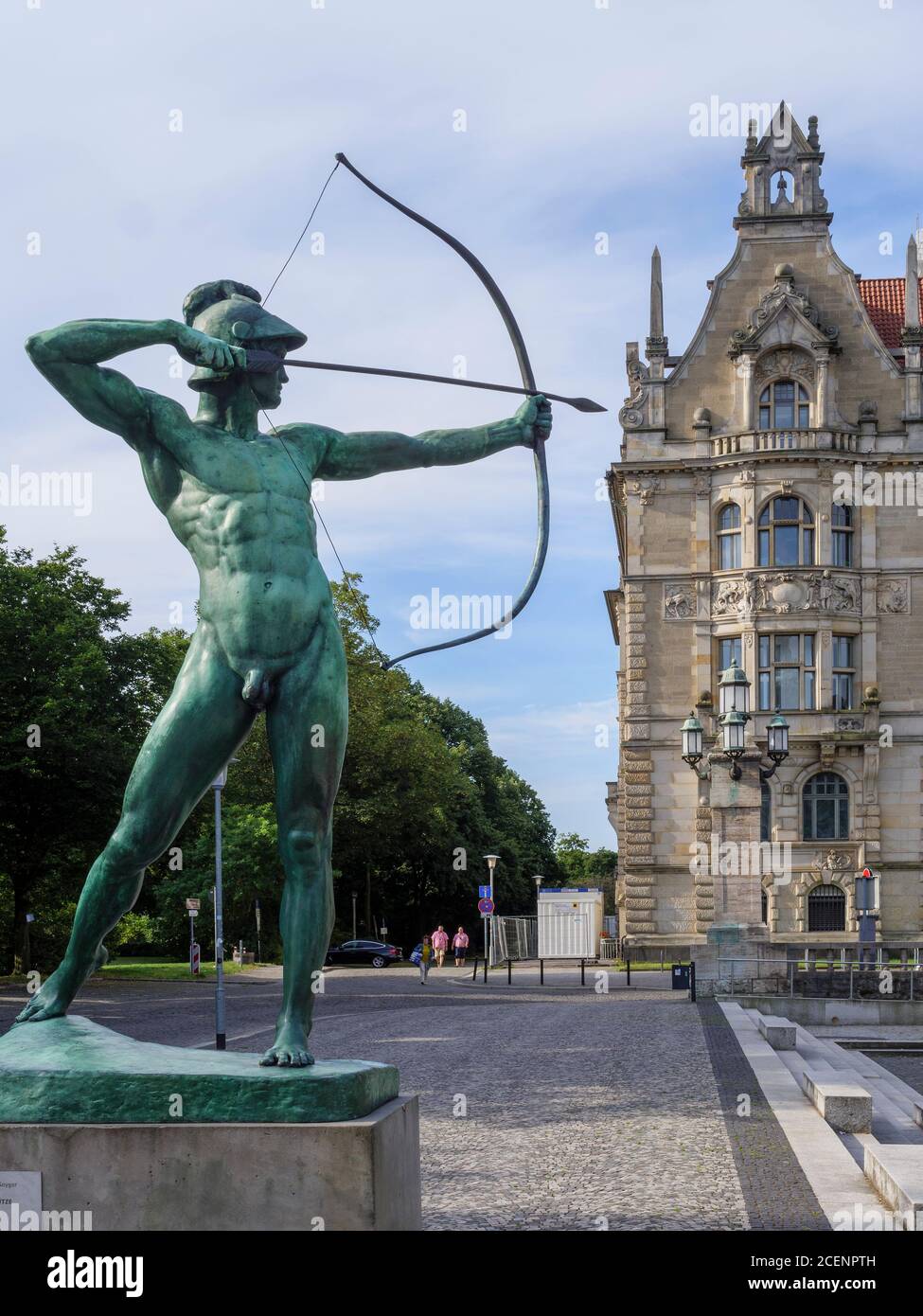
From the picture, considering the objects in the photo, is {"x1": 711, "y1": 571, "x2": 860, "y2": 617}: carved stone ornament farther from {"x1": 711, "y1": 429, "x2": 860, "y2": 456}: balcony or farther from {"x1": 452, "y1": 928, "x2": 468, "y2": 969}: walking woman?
{"x1": 452, "y1": 928, "x2": 468, "y2": 969}: walking woman

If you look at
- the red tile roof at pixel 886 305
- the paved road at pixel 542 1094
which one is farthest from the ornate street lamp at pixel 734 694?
the red tile roof at pixel 886 305

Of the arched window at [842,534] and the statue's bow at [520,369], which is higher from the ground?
the arched window at [842,534]

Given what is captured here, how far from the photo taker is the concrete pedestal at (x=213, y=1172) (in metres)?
5.14

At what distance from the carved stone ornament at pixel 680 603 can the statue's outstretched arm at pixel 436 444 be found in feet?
137

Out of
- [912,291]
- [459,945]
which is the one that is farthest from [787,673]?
[459,945]

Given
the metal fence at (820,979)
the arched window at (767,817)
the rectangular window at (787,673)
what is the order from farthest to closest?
the rectangular window at (787,673)
the arched window at (767,817)
the metal fence at (820,979)

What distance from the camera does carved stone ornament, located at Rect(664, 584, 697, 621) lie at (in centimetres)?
4775

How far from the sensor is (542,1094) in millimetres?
14125

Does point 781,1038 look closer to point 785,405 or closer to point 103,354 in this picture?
point 103,354

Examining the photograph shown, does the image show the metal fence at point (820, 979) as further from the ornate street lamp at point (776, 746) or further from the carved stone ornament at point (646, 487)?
the carved stone ornament at point (646, 487)

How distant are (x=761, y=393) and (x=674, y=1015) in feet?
89.5

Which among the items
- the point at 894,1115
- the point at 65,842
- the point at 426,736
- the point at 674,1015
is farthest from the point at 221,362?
the point at 426,736
